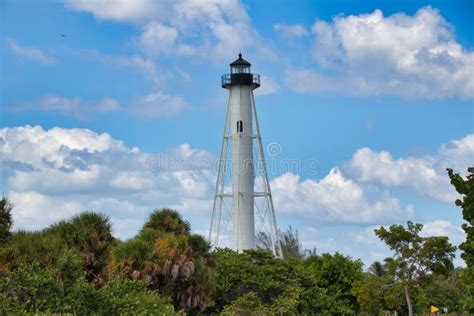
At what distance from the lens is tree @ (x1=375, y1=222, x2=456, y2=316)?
4112 centimetres

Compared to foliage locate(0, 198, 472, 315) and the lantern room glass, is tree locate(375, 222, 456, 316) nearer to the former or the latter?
foliage locate(0, 198, 472, 315)

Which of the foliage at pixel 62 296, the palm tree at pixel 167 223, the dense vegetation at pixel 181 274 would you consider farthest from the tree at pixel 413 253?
the foliage at pixel 62 296

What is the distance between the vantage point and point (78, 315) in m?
22.2

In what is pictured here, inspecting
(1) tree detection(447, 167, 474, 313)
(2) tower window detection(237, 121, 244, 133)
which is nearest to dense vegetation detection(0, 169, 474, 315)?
(1) tree detection(447, 167, 474, 313)

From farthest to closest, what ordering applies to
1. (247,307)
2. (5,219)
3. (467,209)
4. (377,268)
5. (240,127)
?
1. (377,268)
2. (240,127)
3. (247,307)
4. (5,219)
5. (467,209)

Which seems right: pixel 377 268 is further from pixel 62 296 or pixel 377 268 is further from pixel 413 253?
pixel 62 296

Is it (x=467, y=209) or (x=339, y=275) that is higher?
(x=339, y=275)

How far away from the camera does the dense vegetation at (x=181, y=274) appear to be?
2197 cm

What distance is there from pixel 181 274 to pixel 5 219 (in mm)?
6499

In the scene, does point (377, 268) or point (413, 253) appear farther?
point (377, 268)

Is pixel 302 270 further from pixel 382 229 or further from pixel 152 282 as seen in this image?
pixel 152 282

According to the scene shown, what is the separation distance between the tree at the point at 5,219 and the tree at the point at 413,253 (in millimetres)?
17859

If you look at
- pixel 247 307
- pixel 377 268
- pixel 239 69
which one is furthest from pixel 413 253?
pixel 377 268

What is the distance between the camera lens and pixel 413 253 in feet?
137
